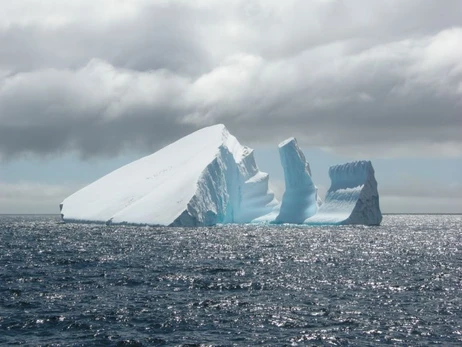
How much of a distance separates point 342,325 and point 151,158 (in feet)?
229

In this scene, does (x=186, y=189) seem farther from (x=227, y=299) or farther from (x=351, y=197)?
(x=227, y=299)

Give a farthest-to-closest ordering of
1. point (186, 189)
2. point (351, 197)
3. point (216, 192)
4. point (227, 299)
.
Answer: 1. point (351, 197)
2. point (216, 192)
3. point (186, 189)
4. point (227, 299)

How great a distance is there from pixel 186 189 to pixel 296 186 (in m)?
15.1

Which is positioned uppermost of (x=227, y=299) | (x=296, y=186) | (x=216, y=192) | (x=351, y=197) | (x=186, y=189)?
(x=296, y=186)

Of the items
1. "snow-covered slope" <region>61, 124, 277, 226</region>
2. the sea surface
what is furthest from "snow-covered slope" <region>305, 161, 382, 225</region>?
the sea surface

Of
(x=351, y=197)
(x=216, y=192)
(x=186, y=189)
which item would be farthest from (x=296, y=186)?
(x=186, y=189)

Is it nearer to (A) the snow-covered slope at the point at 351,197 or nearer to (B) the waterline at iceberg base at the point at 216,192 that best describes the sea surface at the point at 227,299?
(B) the waterline at iceberg base at the point at 216,192

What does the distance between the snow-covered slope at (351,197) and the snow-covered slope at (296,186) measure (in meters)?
2.55

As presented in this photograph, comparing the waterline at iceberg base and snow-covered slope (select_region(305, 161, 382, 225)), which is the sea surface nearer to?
the waterline at iceberg base

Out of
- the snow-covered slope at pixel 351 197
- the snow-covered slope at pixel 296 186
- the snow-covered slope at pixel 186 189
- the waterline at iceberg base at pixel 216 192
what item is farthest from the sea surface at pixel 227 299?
the snow-covered slope at pixel 296 186

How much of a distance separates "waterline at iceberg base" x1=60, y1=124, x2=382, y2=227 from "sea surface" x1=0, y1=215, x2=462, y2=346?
23012 millimetres

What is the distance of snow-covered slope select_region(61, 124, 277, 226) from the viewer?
2525 inches

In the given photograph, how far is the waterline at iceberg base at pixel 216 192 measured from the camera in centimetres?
6500

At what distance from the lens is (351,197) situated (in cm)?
6762
